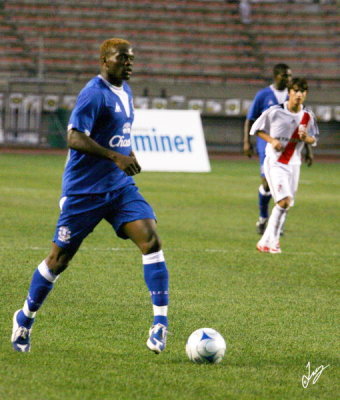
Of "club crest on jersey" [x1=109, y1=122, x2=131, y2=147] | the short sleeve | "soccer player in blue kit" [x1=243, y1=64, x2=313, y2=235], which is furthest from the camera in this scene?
"soccer player in blue kit" [x1=243, y1=64, x2=313, y2=235]

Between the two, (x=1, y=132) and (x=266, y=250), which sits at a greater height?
(x=266, y=250)

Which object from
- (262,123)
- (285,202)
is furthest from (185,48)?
(285,202)

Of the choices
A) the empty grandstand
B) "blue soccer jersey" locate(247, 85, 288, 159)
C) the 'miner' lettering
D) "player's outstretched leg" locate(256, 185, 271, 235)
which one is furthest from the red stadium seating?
"player's outstretched leg" locate(256, 185, 271, 235)

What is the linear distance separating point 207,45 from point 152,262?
3181 centimetres

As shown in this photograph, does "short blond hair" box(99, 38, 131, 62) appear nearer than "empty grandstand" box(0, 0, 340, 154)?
Yes

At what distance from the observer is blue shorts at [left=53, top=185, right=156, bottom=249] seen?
582 cm

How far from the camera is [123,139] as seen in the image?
5992 mm

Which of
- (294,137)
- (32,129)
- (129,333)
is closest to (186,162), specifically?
(32,129)

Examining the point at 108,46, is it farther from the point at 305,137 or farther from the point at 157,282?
the point at 305,137

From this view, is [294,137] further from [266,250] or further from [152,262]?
[152,262]

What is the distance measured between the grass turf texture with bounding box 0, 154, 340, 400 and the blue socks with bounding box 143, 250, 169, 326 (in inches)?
11.0

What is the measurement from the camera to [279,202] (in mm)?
11094

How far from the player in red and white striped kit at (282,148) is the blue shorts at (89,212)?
5.25 metres
